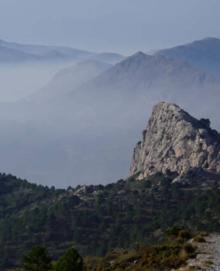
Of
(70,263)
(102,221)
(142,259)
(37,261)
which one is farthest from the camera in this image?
(102,221)

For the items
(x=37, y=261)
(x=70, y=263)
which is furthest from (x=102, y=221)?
(x=70, y=263)

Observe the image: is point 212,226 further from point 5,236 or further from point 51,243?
point 5,236

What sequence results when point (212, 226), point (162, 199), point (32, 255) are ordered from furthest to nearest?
point (162, 199), point (212, 226), point (32, 255)

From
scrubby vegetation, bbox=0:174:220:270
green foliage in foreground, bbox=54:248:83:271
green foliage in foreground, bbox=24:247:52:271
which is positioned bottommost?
green foliage in foreground, bbox=54:248:83:271

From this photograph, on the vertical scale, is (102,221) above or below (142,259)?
above

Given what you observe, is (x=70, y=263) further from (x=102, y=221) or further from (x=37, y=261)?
(x=102, y=221)

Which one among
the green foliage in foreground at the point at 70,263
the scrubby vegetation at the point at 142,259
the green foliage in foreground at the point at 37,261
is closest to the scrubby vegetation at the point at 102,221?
the scrubby vegetation at the point at 142,259

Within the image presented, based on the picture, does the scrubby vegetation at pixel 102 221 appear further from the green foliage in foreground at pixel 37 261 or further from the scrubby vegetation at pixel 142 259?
the green foliage in foreground at pixel 37 261

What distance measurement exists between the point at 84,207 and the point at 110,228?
69.6 ft

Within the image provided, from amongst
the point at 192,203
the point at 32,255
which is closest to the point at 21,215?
the point at 192,203

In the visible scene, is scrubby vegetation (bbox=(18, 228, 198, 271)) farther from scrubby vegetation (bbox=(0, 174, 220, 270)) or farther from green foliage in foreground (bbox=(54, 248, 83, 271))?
scrubby vegetation (bbox=(0, 174, 220, 270))

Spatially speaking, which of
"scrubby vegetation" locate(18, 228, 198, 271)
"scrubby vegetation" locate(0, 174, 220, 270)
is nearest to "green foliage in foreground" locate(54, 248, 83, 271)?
"scrubby vegetation" locate(18, 228, 198, 271)

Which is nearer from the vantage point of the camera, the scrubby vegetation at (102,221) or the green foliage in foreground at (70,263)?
the green foliage in foreground at (70,263)

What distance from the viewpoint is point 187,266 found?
4422 cm
